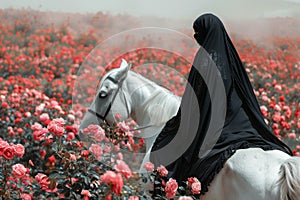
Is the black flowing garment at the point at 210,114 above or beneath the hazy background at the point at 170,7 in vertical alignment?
above

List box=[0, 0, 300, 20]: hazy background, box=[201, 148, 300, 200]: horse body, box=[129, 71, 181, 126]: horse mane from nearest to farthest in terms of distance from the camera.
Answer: box=[201, 148, 300, 200]: horse body → box=[129, 71, 181, 126]: horse mane → box=[0, 0, 300, 20]: hazy background

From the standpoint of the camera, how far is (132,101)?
388cm

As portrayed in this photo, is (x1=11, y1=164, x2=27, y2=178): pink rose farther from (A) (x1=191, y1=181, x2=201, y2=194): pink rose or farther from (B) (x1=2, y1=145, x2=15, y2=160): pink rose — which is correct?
(A) (x1=191, y1=181, x2=201, y2=194): pink rose

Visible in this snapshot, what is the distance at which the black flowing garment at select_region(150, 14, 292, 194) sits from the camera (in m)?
3.23

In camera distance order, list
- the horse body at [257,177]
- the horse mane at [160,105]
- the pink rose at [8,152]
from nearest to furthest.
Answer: the horse body at [257,177] → the pink rose at [8,152] → the horse mane at [160,105]

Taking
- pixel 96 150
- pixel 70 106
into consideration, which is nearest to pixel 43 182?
pixel 96 150

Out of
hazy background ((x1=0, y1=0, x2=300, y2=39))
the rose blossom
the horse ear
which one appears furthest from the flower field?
the horse ear

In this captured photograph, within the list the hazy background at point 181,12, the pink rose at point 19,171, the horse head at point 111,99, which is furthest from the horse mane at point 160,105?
the hazy background at point 181,12

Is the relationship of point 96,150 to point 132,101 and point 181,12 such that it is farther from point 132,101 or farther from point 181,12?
point 181,12

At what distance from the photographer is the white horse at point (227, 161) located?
2777mm

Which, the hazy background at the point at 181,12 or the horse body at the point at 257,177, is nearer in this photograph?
the horse body at the point at 257,177

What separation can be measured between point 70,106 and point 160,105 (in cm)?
361

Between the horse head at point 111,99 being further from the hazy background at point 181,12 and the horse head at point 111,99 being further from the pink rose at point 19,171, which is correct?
the hazy background at point 181,12

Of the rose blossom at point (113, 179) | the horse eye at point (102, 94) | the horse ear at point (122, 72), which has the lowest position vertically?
the horse eye at point (102, 94)
